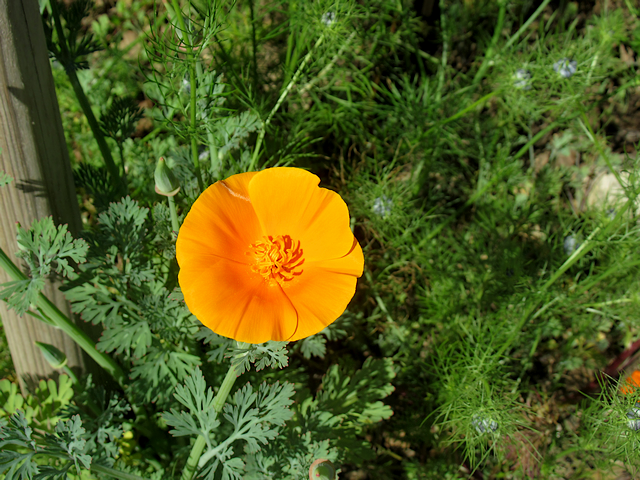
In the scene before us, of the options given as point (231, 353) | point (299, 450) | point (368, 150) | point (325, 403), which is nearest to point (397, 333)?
point (325, 403)

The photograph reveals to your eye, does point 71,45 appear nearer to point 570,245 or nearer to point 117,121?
point 117,121

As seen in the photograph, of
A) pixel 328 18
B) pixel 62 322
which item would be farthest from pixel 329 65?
pixel 62 322

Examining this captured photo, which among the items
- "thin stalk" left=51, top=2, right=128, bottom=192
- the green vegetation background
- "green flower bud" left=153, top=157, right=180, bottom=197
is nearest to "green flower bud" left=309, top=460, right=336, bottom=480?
the green vegetation background

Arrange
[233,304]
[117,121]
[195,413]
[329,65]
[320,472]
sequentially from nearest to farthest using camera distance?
[233,304] < [320,472] < [195,413] < [117,121] < [329,65]

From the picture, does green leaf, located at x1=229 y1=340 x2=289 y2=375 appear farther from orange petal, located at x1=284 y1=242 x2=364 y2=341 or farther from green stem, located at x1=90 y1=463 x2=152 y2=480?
green stem, located at x1=90 y1=463 x2=152 y2=480

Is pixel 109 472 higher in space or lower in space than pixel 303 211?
lower

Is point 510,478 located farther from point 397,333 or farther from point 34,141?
point 34,141

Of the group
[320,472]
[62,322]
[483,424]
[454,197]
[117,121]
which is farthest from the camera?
[454,197]

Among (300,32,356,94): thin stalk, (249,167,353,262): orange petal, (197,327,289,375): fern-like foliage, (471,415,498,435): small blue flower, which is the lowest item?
(471,415,498,435): small blue flower
